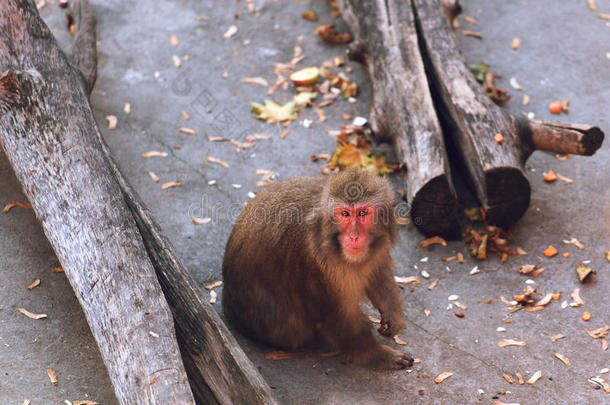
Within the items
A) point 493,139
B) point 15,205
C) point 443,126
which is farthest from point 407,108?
point 15,205

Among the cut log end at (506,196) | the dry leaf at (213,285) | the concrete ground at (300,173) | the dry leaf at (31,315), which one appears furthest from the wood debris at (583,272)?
the dry leaf at (31,315)

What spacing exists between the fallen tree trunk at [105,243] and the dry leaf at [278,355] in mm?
907

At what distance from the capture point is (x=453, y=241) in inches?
237

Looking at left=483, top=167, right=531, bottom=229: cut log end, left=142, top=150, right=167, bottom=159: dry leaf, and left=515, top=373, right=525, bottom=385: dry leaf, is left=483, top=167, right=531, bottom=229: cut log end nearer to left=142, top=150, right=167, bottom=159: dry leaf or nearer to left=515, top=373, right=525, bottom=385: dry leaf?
left=515, top=373, right=525, bottom=385: dry leaf

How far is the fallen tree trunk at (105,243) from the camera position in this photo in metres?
3.83

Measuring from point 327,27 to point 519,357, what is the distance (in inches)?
185

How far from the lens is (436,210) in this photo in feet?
19.1

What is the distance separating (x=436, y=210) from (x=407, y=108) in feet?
3.36

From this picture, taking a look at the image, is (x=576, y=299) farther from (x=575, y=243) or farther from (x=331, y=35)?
(x=331, y=35)

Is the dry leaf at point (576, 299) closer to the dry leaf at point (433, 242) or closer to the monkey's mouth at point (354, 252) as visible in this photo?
the dry leaf at point (433, 242)

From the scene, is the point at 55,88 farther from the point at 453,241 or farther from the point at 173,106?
the point at 453,241

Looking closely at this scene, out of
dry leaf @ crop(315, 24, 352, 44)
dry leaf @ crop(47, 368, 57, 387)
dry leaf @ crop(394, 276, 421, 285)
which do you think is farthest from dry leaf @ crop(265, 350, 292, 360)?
dry leaf @ crop(315, 24, 352, 44)

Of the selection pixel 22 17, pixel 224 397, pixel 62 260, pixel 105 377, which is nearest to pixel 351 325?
pixel 224 397

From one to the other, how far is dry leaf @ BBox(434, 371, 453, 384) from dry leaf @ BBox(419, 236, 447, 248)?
4.65ft
